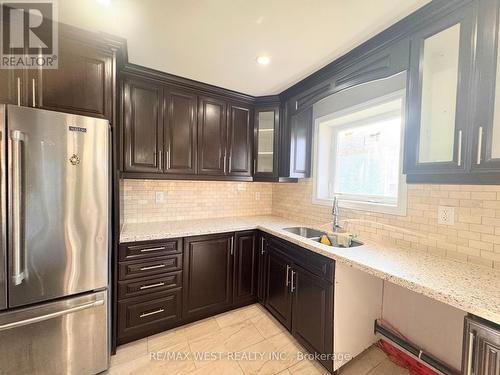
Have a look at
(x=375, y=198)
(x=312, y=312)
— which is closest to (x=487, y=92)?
(x=375, y=198)

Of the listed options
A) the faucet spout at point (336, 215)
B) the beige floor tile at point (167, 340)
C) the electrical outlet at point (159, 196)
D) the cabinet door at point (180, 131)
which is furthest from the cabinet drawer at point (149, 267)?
the faucet spout at point (336, 215)

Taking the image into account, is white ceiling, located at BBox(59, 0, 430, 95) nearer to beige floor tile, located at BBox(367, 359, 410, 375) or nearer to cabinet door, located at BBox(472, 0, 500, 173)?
cabinet door, located at BBox(472, 0, 500, 173)

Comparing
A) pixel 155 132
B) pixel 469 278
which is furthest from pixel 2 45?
pixel 469 278

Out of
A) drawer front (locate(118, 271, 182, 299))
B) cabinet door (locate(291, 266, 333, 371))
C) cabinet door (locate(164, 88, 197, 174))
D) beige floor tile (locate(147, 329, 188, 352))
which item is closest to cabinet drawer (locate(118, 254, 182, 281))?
drawer front (locate(118, 271, 182, 299))

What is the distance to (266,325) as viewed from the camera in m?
2.08

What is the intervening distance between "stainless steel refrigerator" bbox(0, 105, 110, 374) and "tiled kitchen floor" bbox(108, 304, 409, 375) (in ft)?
0.97

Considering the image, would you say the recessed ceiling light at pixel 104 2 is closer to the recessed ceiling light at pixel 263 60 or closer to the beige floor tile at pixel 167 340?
the recessed ceiling light at pixel 263 60

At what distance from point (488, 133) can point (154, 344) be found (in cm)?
265

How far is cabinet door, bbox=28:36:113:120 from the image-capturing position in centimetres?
139

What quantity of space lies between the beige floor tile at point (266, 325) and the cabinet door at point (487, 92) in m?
1.94

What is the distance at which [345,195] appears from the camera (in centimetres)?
229

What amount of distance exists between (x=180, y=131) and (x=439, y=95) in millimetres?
2073

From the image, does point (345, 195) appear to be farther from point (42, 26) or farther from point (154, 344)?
point (42, 26)

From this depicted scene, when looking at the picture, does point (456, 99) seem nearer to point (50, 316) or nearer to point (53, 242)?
point (53, 242)
